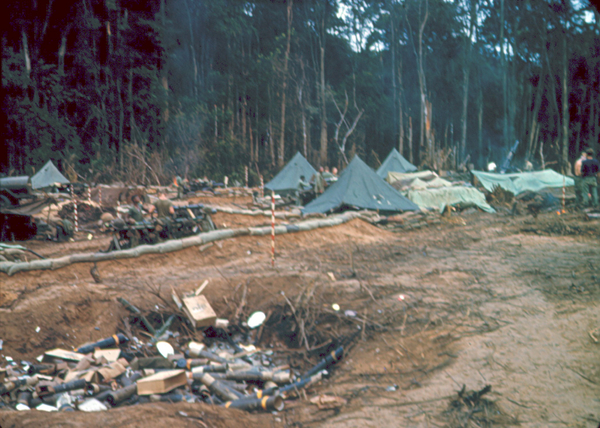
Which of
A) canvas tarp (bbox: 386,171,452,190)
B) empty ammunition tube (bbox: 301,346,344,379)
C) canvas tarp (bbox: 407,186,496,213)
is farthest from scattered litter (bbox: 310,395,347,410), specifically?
canvas tarp (bbox: 386,171,452,190)

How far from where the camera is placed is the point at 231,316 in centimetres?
623

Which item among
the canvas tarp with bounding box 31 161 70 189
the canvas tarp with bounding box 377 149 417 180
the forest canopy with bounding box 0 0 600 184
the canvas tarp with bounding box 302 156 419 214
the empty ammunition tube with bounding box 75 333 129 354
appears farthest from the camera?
the forest canopy with bounding box 0 0 600 184

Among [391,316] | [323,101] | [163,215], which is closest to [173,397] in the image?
[391,316]

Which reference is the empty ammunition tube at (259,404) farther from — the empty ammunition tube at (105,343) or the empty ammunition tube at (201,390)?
the empty ammunition tube at (105,343)

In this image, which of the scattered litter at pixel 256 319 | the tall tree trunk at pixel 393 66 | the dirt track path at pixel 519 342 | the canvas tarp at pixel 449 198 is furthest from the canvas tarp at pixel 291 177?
the tall tree trunk at pixel 393 66

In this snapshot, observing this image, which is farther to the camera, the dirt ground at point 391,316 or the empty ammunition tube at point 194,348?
the empty ammunition tube at point 194,348

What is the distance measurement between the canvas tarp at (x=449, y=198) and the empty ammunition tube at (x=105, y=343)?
1137 centimetres

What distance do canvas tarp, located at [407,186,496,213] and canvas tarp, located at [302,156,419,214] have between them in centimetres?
110

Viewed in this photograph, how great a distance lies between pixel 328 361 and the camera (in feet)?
16.0

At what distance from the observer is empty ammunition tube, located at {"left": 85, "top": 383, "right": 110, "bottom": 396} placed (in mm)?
4383

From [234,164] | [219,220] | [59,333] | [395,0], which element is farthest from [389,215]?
[395,0]

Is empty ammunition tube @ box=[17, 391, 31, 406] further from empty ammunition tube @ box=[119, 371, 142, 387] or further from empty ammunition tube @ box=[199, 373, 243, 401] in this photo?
empty ammunition tube @ box=[199, 373, 243, 401]

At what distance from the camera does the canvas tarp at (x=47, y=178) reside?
21047 mm

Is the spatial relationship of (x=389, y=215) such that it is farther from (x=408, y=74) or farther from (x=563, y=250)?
(x=408, y=74)
